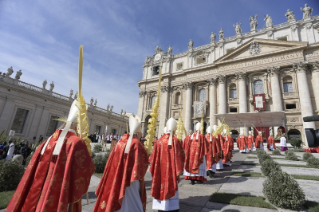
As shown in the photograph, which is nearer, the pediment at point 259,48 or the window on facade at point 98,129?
the pediment at point 259,48

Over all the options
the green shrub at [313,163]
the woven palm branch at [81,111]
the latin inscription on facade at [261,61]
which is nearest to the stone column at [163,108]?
the latin inscription on facade at [261,61]

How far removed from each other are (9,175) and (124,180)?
13.9 ft

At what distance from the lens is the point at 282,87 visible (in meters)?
22.3

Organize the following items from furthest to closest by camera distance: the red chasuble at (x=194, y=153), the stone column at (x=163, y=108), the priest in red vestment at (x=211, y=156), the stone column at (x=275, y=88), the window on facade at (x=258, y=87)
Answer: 1. the stone column at (x=163, y=108)
2. the window on facade at (x=258, y=87)
3. the stone column at (x=275, y=88)
4. the priest in red vestment at (x=211, y=156)
5. the red chasuble at (x=194, y=153)

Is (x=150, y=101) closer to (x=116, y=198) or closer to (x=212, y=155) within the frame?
(x=212, y=155)

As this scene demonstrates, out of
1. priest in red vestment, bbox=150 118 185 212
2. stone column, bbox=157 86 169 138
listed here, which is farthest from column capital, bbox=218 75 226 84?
priest in red vestment, bbox=150 118 185 212

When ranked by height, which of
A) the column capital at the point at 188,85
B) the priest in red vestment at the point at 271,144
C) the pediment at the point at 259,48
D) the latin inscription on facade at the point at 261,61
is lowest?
the priest in red vestment at the point at 271,144

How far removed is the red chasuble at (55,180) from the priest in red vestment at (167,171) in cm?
176

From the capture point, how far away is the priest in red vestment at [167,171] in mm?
3359

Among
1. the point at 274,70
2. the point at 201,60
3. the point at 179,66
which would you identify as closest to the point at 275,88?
the point at 274,70

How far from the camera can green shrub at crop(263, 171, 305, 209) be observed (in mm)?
3336

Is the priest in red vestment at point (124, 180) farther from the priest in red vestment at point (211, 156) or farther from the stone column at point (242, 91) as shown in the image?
the stone column at point (242, 91)

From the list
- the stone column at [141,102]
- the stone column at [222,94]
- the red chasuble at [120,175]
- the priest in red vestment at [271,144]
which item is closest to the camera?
the red chasuble at [120,175]

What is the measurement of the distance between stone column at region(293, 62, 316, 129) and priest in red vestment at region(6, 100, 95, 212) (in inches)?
947
